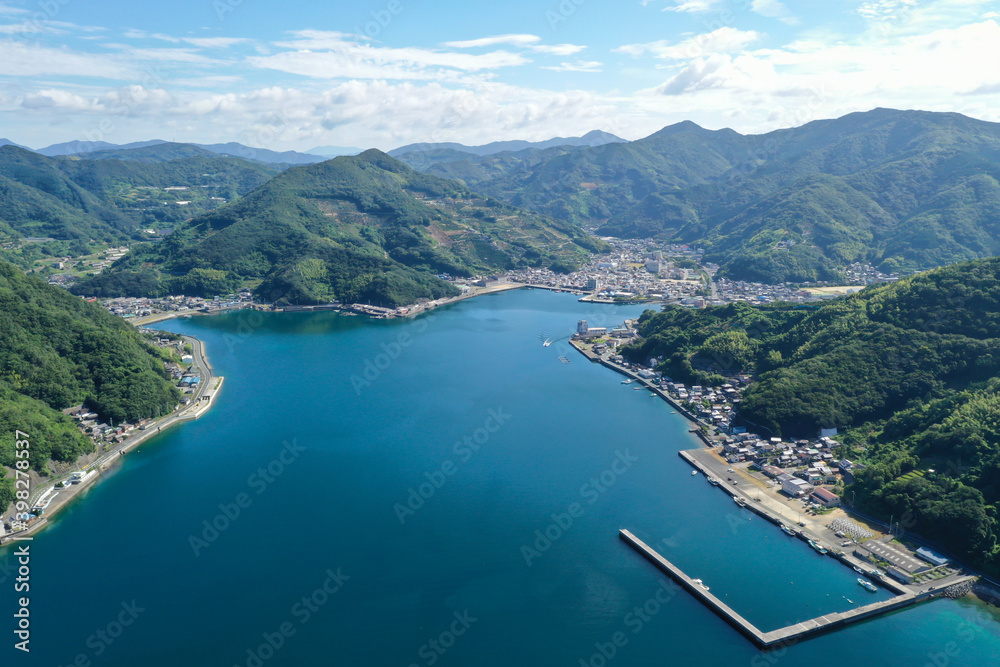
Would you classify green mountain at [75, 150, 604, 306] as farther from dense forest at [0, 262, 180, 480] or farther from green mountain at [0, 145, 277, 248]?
green mountain at [0, 145, 277, 248]

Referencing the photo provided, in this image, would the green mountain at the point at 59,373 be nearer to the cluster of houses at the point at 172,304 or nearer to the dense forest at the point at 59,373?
the dense forest at the point at 59,373

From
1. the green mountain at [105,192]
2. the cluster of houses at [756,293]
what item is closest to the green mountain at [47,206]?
the green mountain at [105,192]

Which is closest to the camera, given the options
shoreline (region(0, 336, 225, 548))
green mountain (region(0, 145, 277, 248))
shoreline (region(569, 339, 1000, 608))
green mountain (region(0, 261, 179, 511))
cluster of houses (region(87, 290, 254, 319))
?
shoreline (region(569, 339, 1000, 608))

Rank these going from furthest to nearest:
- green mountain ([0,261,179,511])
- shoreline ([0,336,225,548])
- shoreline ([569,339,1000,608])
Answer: green mountain ([0,261,179,511]) → shoreline ([0,336,225,548]) → shoreline ([569,339,1000,608])

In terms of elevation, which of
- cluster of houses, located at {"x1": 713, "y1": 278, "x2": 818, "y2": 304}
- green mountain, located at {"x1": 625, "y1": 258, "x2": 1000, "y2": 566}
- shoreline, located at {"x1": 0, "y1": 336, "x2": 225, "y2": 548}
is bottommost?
cluster of houses, located at {"x1": 713, "y1": 278, "x2": 818, "y2": 304}

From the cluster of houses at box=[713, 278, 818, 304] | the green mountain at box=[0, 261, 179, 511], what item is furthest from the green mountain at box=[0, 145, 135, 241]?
the cluster of houses at box=[713, 278, 818, 304]

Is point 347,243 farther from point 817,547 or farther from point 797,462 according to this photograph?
point 817,547
